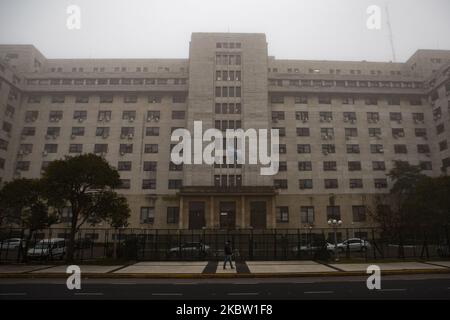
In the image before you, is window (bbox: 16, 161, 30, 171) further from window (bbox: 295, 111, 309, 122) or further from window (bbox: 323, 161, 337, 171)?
window (bbox: 323, 161, 337, 171)

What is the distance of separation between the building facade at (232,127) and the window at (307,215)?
172 millimetres

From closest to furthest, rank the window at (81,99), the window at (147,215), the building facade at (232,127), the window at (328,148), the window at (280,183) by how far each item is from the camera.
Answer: the building facade at (232,127), the window at (147,215), the window at (280,183), the window at (328,148), the window at (81,99)

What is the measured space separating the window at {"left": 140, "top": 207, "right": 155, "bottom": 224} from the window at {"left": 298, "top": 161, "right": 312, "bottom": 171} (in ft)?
89.1

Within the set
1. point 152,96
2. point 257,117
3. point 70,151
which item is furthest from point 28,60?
point 257,117

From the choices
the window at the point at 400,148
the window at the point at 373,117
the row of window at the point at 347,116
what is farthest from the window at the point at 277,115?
the window at the point at 400,148

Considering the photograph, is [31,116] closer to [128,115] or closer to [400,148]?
[128,115]

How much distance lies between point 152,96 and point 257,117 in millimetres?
21171

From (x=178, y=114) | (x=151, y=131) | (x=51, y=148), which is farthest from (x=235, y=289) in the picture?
(x=51, y=148)

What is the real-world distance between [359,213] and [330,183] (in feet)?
22.8

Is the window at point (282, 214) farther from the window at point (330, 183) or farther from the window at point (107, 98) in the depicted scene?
the window at point (107, 98)

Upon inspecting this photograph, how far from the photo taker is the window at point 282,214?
48281 mm

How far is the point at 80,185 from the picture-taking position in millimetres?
24078

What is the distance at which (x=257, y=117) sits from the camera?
49.9m

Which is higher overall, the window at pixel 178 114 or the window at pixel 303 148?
the window at pixel 178 114
